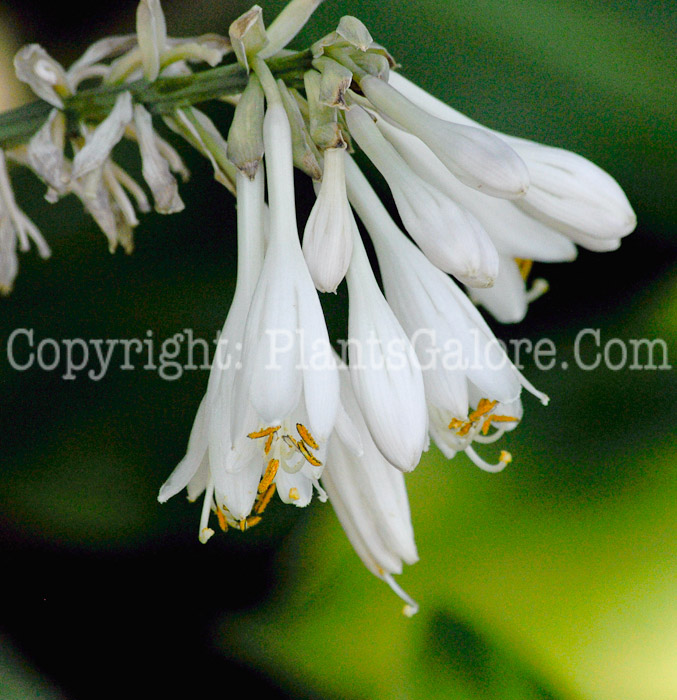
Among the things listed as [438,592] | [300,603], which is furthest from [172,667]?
[438,592]

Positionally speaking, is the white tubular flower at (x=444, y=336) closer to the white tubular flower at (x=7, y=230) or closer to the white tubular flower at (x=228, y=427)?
the white tubular flower at (x=228, y=427)

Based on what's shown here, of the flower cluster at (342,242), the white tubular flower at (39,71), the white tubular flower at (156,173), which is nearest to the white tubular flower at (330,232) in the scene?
the flower cluster at (342,242)

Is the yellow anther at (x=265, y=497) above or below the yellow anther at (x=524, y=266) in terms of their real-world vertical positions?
below

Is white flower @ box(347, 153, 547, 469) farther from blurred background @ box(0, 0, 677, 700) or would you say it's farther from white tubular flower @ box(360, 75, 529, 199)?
blurred background @ box(0, 0, 677, 700)

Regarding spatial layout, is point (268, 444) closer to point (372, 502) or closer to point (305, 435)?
point (305, 435)

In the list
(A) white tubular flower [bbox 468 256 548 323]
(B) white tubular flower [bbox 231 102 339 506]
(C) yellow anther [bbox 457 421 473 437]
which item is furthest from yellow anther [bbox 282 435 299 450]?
(A) white tubular flower [bbox 468 256 548 323]

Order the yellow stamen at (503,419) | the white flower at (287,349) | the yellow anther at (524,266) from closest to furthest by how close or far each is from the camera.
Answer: the white flower at (287,349) < the yellow stamen at (503,419) < the yellow anther at (524,266)

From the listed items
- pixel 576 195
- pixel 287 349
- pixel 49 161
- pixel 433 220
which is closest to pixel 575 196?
pixel 576 195

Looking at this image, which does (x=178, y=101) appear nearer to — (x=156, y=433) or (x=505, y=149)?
(x=505, y=149)
